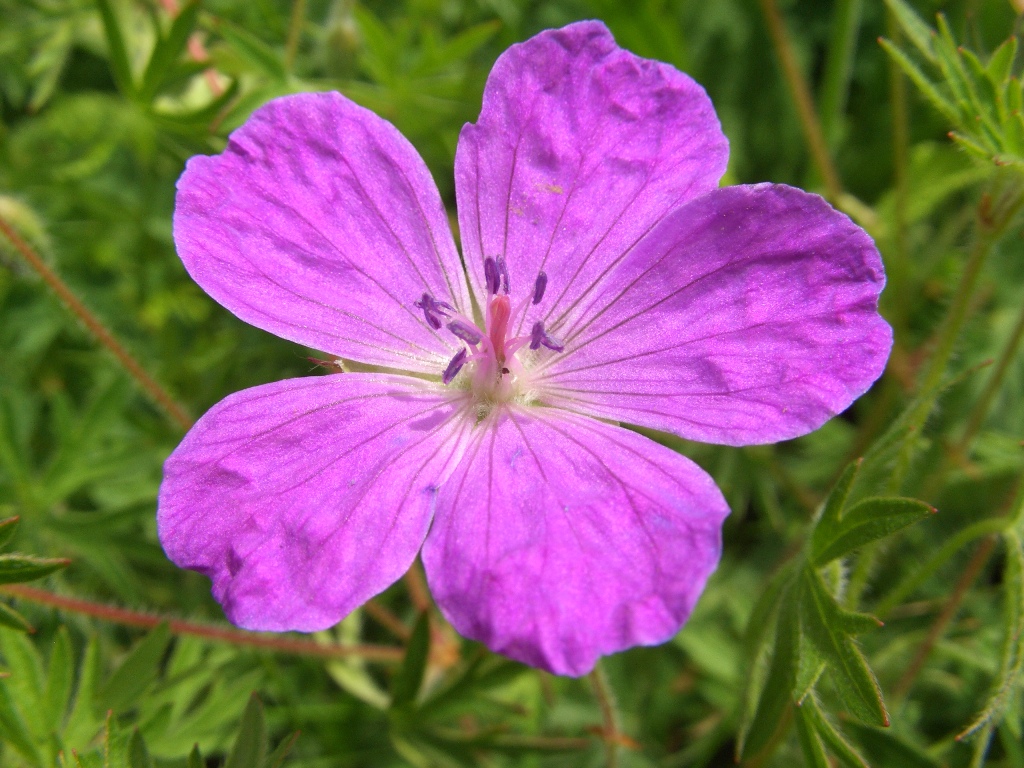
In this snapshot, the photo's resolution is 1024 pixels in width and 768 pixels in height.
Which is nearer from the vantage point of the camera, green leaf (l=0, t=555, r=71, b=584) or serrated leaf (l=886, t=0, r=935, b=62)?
green leaf (l=0, t=555, r=71, b=584)

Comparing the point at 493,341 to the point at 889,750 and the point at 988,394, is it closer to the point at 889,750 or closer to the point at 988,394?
the point at 889,750

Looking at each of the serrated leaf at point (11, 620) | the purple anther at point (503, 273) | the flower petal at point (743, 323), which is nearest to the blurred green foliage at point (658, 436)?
the serrated leaf at point (11, 620)

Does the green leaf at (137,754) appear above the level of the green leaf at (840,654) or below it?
below

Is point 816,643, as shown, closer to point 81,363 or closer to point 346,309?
point 346,309

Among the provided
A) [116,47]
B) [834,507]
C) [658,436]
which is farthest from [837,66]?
[116,47]

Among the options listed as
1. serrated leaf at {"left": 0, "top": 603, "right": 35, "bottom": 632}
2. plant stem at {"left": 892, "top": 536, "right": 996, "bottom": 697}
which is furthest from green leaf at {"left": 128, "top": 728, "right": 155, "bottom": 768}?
plant stem at {"left": 892, "top": 536, "right": 996, "bottom": 697}

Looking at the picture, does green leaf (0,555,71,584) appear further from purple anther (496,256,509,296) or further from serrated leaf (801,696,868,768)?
serrated leaf (801,696,868,768)

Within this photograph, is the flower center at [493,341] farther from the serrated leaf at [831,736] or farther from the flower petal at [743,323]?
the serrated leaf at [831,736]
